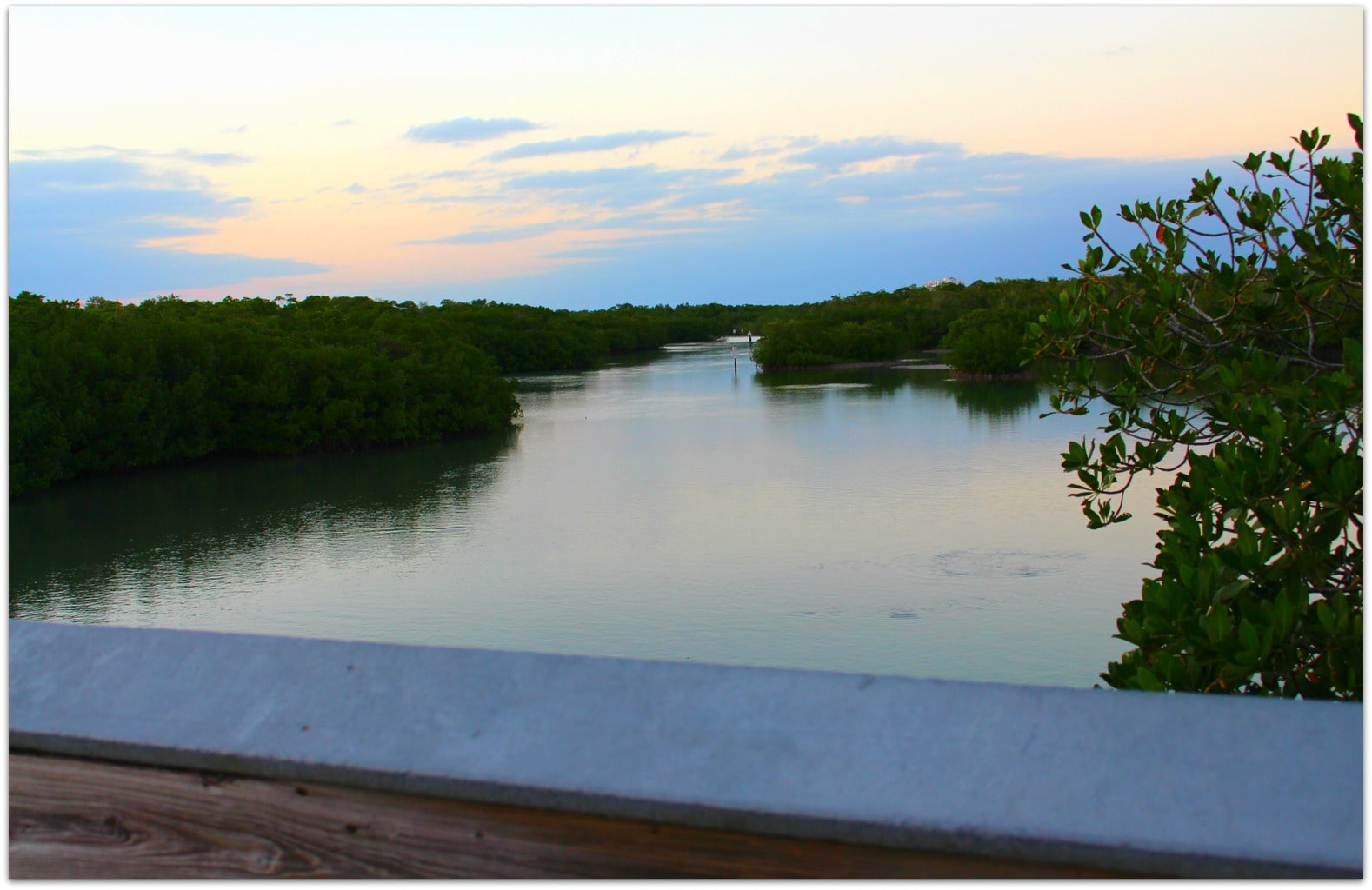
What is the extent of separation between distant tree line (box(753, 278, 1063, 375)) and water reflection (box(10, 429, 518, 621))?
21.5 meters

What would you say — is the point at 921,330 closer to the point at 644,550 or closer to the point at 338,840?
the point at 644,550

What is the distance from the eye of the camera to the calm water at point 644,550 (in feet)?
34.3

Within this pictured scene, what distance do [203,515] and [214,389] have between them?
7541mm

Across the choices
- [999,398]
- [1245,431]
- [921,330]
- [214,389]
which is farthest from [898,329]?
[1245,431]

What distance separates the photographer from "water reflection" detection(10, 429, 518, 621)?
1393cm

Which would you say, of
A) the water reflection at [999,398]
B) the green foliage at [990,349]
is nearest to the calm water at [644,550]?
the water reflection at [999,398]

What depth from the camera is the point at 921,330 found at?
6291 centimetres

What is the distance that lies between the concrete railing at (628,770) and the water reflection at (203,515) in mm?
12404

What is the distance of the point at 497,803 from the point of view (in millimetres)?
734

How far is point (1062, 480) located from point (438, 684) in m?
18.6

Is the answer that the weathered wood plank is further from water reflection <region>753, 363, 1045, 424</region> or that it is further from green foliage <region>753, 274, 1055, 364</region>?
green foliage <region>753, 274, 1055, 364</region>

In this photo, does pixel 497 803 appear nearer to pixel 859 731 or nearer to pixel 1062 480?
pixel 859 731

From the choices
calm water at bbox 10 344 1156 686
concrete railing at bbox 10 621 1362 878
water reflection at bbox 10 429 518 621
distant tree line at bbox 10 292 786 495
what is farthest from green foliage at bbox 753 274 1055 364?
concrete railing at bbox 10 621 1362 878

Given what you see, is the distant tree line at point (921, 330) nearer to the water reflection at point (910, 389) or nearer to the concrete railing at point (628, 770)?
the water reflection at point (910, 389)
